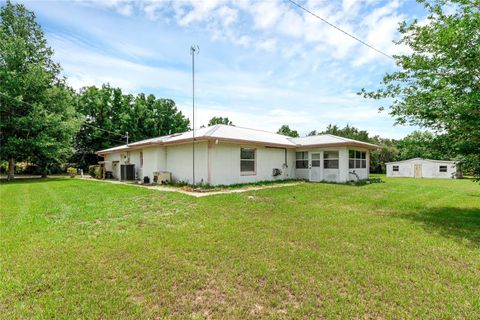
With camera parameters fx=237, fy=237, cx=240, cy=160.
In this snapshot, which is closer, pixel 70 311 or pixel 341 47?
pixel 70 311

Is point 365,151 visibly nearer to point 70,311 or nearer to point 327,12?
point 327,12

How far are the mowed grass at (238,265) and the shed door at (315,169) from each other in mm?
8712

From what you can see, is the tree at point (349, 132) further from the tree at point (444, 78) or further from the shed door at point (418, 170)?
the tree at point (444, 78)

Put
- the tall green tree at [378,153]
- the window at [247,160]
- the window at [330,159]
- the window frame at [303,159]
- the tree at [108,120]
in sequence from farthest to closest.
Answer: the tall green tree at [378,153], the tree at [108,120], the window frame at [303,159], the window at [330,159], the window at [247,160]

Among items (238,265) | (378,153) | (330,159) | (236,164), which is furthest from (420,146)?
(378,153)

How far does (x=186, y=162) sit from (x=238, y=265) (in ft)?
32.3

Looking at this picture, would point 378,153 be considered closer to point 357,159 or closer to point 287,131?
point 287,131

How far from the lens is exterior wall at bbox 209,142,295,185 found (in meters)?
11.7

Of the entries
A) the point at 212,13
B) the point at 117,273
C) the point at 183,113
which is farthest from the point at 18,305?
the point at 183,113

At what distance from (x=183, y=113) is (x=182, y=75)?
27.0 meters

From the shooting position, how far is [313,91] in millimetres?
13586

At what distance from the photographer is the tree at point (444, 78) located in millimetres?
5664

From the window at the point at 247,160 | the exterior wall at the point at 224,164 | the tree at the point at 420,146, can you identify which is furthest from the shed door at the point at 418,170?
the tree at the point at 420,146

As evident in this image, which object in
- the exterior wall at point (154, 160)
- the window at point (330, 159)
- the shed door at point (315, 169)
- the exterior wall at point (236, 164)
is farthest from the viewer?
the shed door at point (315, 169)
